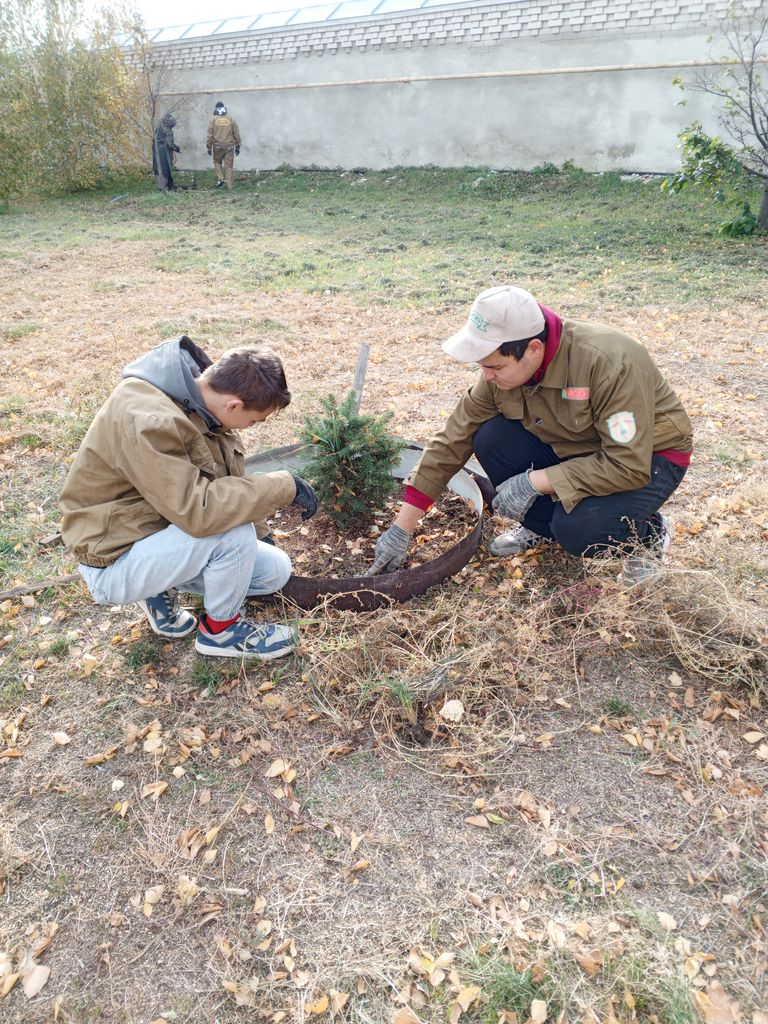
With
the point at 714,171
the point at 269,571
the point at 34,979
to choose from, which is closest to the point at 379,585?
the point at 269,571

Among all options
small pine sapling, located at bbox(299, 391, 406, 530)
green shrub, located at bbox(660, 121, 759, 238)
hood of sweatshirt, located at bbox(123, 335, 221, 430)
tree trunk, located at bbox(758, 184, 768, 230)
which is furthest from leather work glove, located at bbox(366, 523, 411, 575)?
tree trunk, located at bbox(758, 184, 768, 230)

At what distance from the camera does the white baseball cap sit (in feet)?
8.11

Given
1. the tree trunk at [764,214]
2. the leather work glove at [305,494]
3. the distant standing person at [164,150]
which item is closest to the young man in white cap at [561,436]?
the leather work glove at [305,494]

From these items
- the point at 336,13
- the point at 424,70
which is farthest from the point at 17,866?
the point at 336,13

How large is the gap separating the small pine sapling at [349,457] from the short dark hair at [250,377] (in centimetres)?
70

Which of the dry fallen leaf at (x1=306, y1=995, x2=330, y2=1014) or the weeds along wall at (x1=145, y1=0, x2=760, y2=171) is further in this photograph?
the weeds along wall at (x1=145, y1=0, x2=760, y2=171)

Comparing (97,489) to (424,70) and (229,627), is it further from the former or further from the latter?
(424,70)

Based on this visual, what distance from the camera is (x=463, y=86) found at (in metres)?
15.2

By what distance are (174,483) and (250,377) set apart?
429 millimetres

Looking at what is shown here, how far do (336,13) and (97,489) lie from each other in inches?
766

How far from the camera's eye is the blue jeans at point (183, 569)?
2.43 meters

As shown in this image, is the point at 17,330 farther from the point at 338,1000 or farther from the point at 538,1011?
the point at 538,1011

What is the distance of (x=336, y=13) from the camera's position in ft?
57.1

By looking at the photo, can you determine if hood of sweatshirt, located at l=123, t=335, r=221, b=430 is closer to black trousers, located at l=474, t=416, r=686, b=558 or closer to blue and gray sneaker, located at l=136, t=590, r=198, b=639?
blue and gray sneaker, located at l=136, t=590, r=198, b=639
